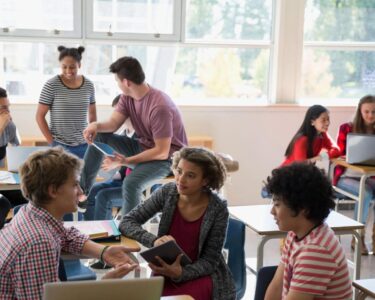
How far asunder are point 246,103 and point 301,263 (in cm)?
425

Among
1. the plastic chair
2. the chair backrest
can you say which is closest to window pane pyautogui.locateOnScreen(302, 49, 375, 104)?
the chair backrest

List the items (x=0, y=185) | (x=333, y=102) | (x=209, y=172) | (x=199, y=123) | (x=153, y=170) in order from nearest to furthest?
1. (x=209, y=172)
2. (x=0, y=185)
3. (x=153, y=170)
4. (x=199, y=123)
5. (x=333, y=102)

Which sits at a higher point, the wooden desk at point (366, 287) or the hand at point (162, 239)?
the hand at point (162, 239)

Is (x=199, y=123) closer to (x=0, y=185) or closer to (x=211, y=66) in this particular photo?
(x=211, y=66)

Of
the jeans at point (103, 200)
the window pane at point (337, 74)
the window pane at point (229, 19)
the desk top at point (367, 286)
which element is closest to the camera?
the desk top at point (367, 286)

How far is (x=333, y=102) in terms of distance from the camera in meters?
6.50

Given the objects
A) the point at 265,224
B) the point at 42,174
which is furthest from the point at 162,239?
the point at 265,224

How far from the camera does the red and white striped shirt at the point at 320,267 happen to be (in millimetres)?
2096

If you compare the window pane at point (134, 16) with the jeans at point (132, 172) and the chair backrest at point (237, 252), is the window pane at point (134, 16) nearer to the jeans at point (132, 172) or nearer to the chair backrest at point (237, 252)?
the jeans at point (132, 172)

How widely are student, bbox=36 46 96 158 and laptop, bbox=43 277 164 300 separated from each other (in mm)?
Result: 3024

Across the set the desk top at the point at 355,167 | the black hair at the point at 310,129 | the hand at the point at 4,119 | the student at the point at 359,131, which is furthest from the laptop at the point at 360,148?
the hand at the point at 4,119

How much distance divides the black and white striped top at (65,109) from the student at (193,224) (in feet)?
6.57

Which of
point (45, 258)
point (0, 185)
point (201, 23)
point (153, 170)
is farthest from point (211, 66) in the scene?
point (45, 258)

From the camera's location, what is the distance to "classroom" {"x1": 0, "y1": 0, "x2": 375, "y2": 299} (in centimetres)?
577
